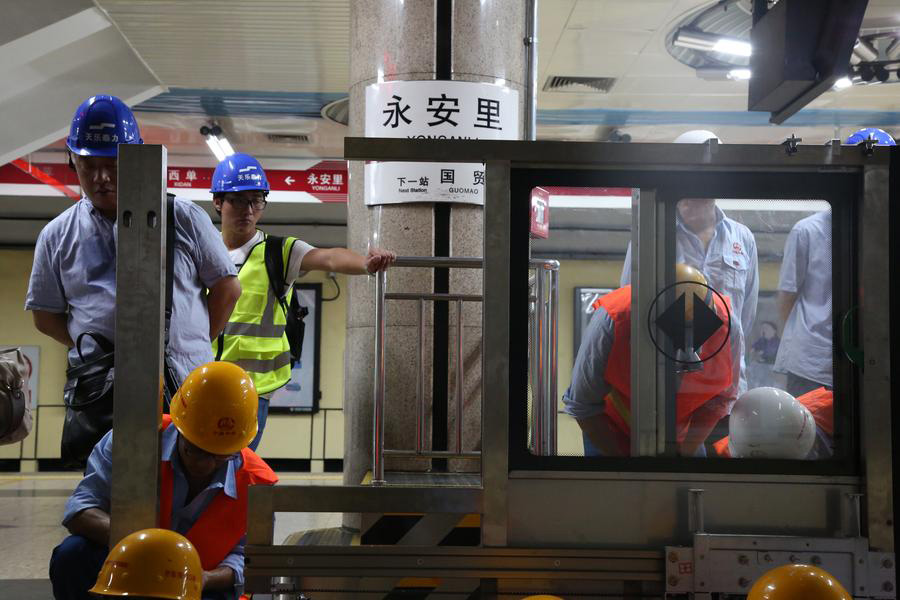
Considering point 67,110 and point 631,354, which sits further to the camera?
point 67,110

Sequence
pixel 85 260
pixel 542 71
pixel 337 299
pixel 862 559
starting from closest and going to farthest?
pixel 862 559
pixel 85 260
pixel 542 71
pixel 337 299

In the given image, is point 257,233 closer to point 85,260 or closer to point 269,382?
point 269,382

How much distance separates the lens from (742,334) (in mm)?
2699

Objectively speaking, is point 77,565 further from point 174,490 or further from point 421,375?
point 421,375

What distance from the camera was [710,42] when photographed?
10.0m

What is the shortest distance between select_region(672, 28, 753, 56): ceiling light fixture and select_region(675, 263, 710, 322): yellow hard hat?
7885 millimetres

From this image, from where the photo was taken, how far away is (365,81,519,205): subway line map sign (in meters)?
5.06

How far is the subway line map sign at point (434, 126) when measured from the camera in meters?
5.06

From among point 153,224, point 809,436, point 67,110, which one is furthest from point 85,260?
point 67,110

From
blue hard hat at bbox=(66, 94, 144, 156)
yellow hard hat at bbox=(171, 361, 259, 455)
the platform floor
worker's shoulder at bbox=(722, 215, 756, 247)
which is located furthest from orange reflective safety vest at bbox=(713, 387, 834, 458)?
blue hard hat at bbox=(66, 94, 144, 156)

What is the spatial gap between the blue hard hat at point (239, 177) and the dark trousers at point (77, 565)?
7.02ft

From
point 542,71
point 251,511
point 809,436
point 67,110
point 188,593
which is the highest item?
point 542,71

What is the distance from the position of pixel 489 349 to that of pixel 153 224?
1028 millimetres

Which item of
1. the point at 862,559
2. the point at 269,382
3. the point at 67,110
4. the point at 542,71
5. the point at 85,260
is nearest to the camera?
the point at 862,559
